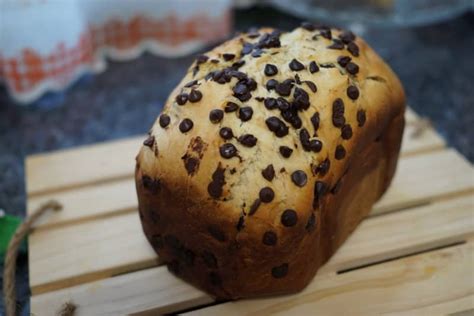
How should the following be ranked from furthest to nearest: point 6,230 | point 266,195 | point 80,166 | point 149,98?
point 149,98 → point 80,166 → point 6,230 → point 266,195

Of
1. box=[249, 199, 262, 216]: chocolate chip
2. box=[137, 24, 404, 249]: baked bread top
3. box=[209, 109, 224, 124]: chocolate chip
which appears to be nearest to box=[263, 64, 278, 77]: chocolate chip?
box=[137, 24, 404, 249]: baked bread top

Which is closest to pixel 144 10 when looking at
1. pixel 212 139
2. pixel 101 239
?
pixel 101 239

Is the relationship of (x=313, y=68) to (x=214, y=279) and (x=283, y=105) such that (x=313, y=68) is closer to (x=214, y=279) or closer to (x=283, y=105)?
(x=283, y=105)

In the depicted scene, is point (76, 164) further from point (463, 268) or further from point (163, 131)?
point (463, 268)

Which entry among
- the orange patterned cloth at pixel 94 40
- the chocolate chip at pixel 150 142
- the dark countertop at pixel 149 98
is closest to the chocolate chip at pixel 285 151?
the chocolate chip at pixel 150 142

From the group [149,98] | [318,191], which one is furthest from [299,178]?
[149,98]

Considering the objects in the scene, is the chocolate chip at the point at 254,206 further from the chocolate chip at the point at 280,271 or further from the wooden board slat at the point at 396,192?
the wooden board slat at the point at 396,192
